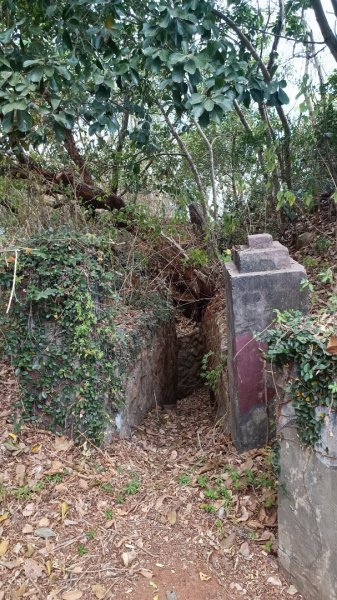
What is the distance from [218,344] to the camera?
4797 millimetres

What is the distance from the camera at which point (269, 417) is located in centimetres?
360

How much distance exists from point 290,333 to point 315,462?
72 cm

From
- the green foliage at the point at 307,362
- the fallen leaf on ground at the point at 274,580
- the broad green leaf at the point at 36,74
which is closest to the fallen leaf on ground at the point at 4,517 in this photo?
the fallen leaf on ground at the point at 274,580

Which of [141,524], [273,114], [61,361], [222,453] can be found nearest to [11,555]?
[141,524]

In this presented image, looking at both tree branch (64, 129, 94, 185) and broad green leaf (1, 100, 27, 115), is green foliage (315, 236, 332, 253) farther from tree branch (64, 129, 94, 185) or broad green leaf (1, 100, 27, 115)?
broad green leaf (1, 100, 27, 115)

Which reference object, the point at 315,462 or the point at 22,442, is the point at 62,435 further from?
the point at 315,462

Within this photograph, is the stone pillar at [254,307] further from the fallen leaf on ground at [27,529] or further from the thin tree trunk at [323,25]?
the thin tree trunk at [323,25]

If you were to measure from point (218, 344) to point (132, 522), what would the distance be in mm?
2158

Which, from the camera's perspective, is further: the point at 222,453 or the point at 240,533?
the point at 222,453

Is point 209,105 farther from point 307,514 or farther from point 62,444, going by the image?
point 62,444

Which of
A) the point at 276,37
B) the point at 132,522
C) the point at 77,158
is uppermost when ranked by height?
the point at 276,37

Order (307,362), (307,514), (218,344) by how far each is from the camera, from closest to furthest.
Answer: (307,362) → (307,514) → (218,344)

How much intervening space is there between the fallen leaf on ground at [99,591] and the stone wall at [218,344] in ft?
5.75

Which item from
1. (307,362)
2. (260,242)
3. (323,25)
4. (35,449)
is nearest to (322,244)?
(260,242)
